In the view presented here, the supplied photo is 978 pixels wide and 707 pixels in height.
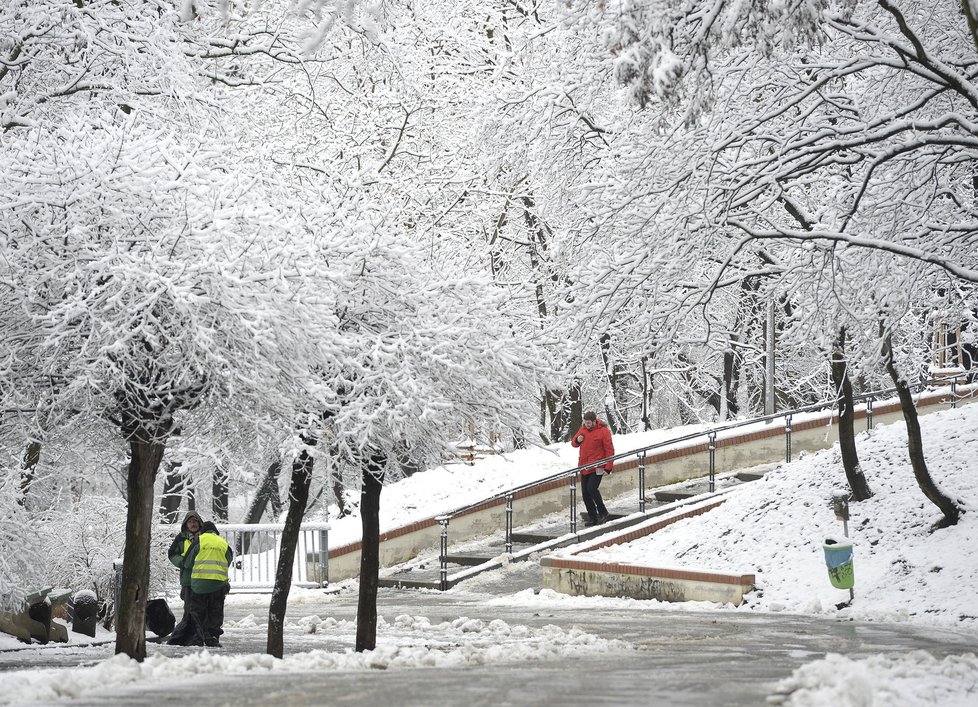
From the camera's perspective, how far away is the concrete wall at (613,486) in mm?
21453

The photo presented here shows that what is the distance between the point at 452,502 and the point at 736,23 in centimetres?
1552

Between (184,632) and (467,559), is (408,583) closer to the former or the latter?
(467,559)

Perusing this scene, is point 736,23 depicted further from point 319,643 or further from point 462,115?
point 462,115

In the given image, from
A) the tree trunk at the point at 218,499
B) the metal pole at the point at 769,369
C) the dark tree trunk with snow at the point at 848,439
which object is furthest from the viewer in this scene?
the tree trunk at the point at 218,499

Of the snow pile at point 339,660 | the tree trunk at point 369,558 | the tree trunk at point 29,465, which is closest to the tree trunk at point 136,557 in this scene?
the snow pile at point 339,660

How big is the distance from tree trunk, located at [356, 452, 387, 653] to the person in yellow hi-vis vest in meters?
1.67

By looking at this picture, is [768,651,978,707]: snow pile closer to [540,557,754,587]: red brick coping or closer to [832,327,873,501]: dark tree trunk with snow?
[540,557,754,587]: red brick coping

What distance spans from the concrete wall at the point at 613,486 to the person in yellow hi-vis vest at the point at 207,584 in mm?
8287

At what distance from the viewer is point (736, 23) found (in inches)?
368

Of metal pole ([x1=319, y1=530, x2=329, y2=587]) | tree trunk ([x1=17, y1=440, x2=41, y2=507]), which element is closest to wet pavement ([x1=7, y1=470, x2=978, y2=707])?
tree trunk ([x1=17, y1=440, x2=41, y2=507])

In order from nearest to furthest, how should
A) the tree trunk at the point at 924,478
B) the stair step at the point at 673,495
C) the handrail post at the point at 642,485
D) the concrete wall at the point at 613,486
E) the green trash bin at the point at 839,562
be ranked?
the green trash bin at the point at 839,562 → the tree trunk at the point at 924,478 → the handrail post at the point at 642,485 → the stair step at the point at 673,495 → the concrete wall at the point at 613,486

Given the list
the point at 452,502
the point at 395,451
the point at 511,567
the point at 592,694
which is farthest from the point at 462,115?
the point at 592,694

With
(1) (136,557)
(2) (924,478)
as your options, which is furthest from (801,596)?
(1) (136,557)

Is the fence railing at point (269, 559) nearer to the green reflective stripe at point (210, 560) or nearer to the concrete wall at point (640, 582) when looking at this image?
the concrete wall at point (640, 582)
